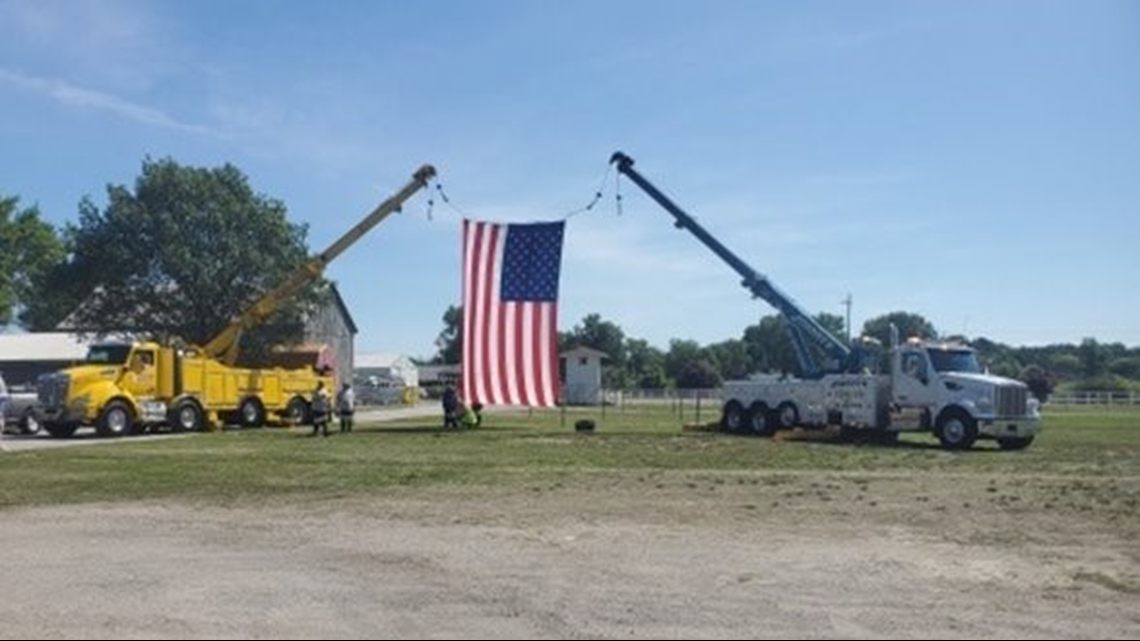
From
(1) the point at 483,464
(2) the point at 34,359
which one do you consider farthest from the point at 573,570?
(2) the point at 34,359

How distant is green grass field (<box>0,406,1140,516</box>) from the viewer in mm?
17328

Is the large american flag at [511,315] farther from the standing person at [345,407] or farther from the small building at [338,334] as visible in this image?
the small building at [338,334]

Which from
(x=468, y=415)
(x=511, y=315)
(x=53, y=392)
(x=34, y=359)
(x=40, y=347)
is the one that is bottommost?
A: (x=468, y=415)

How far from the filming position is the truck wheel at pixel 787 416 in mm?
34969

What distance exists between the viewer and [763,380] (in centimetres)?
3666

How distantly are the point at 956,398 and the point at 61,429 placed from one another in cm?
2523

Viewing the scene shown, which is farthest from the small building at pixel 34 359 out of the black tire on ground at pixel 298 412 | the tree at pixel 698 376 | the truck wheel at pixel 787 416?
the tree at pixel 698 376

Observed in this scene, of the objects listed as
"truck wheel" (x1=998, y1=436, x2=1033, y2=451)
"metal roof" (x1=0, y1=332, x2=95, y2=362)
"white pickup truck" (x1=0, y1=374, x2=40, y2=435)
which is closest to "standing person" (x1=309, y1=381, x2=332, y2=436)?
"white pickup truck" (x1=0, y1=374, x2=40, y2=435)

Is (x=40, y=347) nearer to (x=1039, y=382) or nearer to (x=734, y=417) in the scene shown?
(x=734, y=417)

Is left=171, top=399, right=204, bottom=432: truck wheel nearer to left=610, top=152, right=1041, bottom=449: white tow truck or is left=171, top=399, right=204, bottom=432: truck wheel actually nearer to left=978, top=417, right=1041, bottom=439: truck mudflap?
left=610, top=152, right=1041, bottom=449: white tow truck

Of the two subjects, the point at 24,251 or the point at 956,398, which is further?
the point at 24,251

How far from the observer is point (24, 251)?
62688 millimetres

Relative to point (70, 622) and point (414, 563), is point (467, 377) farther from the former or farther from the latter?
point (70, 622)

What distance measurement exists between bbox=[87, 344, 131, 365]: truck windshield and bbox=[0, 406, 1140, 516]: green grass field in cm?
533
